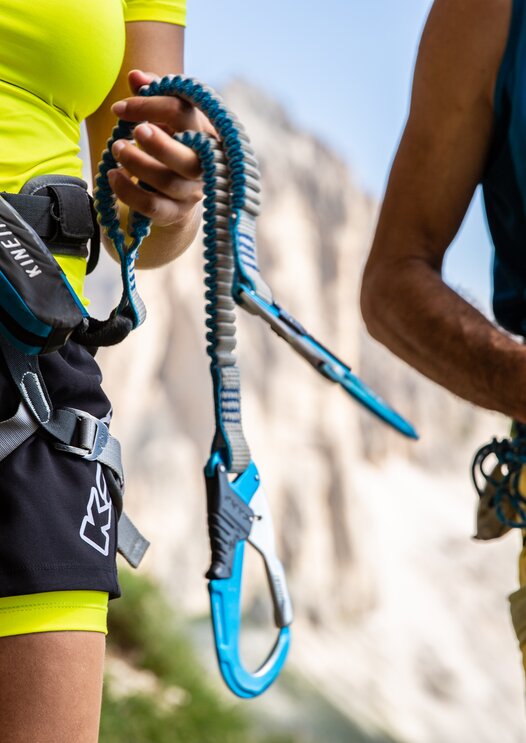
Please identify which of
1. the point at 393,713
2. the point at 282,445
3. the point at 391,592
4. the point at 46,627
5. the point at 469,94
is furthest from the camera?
the point at 391,592

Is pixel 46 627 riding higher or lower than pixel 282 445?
higher

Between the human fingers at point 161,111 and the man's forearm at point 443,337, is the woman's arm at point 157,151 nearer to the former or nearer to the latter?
the human fingers at point 161,111

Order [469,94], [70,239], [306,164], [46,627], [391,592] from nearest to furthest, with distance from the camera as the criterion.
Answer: [46,627] → [70,239] → [469,94] → [391,592] → [306,164]

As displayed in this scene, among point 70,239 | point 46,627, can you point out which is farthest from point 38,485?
point 70,239

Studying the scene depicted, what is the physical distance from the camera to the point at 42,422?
28.3 inches

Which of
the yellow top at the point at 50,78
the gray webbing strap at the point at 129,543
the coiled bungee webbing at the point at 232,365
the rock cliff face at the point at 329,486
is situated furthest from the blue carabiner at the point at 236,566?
the rock cliff face at the point at 329,486

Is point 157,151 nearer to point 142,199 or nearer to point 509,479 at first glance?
point 142,199

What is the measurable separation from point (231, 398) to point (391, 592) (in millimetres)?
9912

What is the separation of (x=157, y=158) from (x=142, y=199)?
5 cm

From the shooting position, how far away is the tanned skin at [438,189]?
0.86 metres

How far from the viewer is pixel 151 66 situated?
910mm

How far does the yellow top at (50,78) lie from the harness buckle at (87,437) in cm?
12

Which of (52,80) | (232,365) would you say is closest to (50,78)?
(52,80)

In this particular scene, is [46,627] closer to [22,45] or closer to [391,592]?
[22,45]
